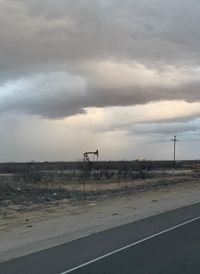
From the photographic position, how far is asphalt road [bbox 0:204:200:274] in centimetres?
1048

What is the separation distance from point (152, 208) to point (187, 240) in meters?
13.8

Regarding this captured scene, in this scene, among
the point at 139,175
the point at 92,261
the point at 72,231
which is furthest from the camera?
the point at 139,175

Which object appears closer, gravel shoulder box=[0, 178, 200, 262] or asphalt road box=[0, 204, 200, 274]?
asphalt road box=[0, 204, 200, 274]

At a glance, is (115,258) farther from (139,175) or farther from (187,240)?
(139,175)

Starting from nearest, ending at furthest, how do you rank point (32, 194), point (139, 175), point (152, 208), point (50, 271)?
point (50, 271)
point (152, 208)
point (32, 194)
point (139, 175)

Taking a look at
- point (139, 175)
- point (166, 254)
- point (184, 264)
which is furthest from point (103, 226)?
point (139, 175)

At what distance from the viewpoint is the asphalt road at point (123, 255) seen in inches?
412

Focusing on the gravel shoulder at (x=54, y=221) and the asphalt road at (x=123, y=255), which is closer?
the asphalt road at (x=123, y=255)

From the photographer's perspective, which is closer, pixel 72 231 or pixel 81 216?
pixel 72 231

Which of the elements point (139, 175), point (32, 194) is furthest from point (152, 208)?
point (139, 175)

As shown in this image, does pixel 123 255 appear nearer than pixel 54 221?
Yes

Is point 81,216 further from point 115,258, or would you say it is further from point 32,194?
point 32,194

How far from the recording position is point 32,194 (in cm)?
3950

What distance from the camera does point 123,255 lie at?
12281 millimetres
